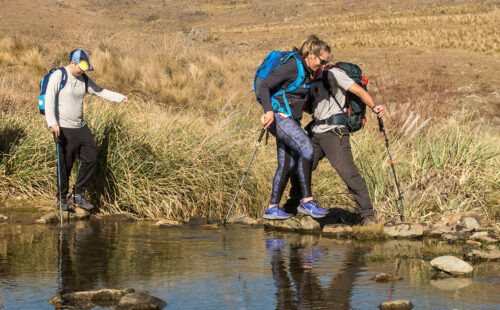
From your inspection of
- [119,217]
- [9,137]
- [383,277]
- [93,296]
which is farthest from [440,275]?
[9,137]

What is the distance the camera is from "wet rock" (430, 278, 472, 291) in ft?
22.3

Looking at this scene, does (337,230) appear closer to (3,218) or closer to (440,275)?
(440,275)

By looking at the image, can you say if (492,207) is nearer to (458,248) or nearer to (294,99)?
(458,248)

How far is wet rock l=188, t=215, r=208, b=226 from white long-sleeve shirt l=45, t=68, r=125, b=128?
2.00 metres

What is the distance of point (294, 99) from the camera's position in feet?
30.5

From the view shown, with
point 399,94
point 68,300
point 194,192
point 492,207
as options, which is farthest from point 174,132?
point 399,94

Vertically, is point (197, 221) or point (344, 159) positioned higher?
point (344, 159)

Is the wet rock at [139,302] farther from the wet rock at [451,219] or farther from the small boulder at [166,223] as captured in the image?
the wet rock at [451,219]

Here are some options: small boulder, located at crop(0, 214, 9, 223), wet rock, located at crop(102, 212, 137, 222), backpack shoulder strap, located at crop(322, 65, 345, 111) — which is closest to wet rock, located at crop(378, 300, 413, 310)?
backpack shoulder strap, located at crop(322, 65, 345, 111)

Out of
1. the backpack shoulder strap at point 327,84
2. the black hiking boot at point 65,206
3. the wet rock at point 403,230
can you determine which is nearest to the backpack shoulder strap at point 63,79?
the black hiking boot at point 65,206

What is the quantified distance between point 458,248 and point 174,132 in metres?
5.28

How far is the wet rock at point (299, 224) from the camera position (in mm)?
10078

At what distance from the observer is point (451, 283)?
6957mm

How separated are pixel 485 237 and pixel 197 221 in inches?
153
